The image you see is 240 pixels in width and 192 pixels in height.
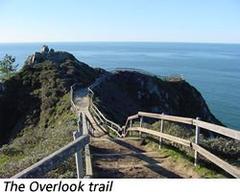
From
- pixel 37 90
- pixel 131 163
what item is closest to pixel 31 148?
pixel 131 163

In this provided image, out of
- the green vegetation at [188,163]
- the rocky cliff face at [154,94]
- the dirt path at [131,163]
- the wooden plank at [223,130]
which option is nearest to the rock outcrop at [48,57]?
the rocky cliff face at [154,94]

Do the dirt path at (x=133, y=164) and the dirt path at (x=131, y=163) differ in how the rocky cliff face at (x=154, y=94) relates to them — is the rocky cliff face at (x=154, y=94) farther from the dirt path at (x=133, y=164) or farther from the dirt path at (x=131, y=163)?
the dirt path at (x=133, y=164)

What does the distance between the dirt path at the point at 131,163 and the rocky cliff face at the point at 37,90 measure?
26.9m

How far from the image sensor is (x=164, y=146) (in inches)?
598

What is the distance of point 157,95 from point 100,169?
56.3m

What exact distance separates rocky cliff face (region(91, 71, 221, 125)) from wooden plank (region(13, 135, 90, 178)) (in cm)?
4893

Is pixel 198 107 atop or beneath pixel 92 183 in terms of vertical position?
beneath

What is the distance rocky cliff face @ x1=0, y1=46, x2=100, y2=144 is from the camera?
49.8 metres

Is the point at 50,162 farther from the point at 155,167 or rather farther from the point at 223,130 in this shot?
the point at 155,167

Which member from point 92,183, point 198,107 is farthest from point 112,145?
point 198,107

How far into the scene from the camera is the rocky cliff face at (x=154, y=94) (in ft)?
203

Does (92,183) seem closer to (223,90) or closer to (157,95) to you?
(157,95)

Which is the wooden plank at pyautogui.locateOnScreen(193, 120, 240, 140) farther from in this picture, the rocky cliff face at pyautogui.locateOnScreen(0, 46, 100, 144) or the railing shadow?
the rocky cliff face at pyautogui.locateOnScreen(0, 46, 100, 144)

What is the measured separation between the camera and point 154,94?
67.7 m
